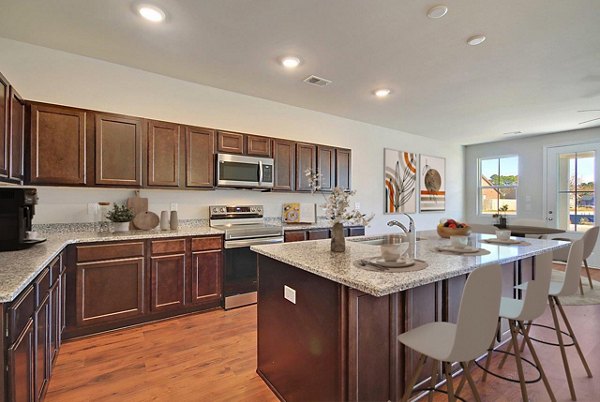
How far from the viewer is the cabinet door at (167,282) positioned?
2965 millimetres

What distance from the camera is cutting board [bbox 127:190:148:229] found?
3248 millimetres

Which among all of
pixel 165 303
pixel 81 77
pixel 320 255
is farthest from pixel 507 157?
pixel 81 77

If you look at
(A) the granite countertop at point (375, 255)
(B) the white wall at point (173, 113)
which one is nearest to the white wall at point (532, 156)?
(B) the white wall at point (173, 113)

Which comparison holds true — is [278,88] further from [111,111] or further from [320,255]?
[320,255]

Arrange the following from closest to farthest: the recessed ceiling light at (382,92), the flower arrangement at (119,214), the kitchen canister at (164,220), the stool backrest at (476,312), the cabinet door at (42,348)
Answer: the stool backrest at (476,312) < the cabinet door at (42,348) < the flower arrangement at (119,214) < the kitchen canister at (164,220) < the recessed ceiling light at (382,92)

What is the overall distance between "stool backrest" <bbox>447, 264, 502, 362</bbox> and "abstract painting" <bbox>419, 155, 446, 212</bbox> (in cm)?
532

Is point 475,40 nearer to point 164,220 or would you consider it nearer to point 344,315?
point 344,315

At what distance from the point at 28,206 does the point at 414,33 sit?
11.1 feet

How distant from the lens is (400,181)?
19.5ft

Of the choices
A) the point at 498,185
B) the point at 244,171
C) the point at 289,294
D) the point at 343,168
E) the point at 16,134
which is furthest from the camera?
the point at 498,185

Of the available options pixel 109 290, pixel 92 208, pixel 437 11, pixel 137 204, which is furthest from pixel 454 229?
pixel 92 208

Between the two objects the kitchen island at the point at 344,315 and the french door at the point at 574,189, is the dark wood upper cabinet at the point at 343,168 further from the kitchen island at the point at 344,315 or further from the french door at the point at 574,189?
the french door at the point at 574,189

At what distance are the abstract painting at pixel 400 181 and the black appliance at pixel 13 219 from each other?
5.08 metres

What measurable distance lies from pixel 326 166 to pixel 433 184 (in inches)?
128
